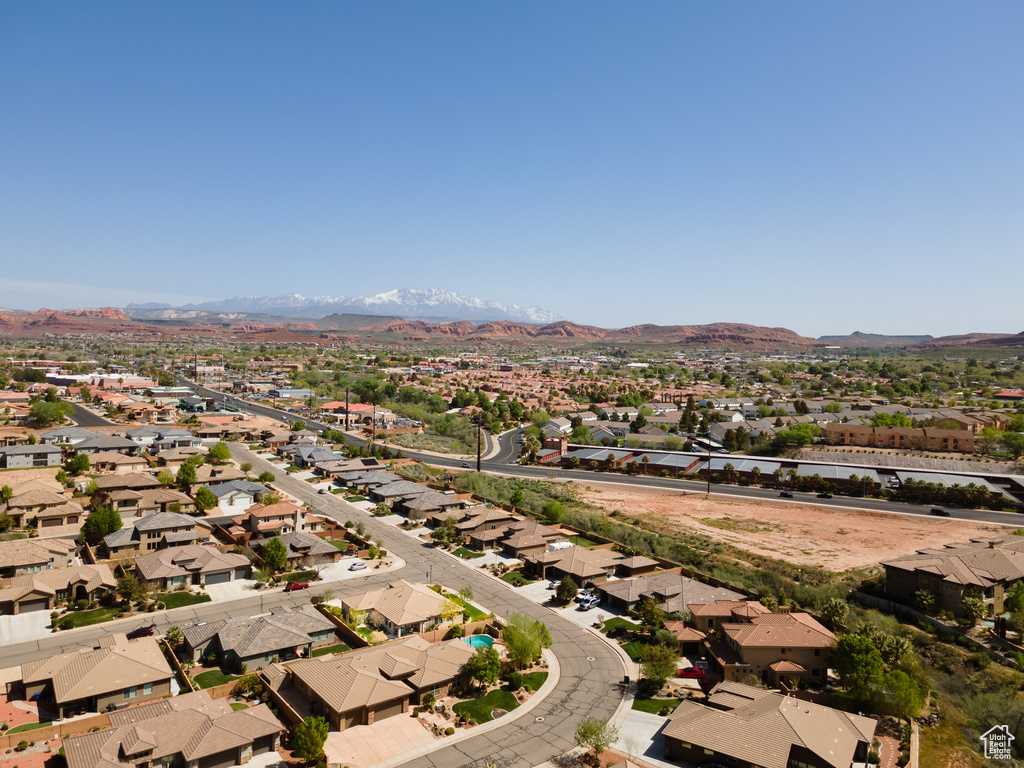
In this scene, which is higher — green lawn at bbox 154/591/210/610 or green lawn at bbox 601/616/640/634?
green lawn at bbox 154/591/210/610

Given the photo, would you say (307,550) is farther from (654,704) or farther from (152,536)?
(654,704)

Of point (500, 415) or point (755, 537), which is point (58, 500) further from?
point (500, 415)

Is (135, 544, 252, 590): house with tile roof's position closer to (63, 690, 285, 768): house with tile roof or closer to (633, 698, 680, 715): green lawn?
(63, 690, 285, 768): house with tile roof

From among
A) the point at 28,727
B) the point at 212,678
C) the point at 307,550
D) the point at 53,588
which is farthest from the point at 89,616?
the point at 307,550

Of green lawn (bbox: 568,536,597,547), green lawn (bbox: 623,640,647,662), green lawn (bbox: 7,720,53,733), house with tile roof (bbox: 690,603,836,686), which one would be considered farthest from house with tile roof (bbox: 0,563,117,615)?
house with tile roof (bbox: 690,603,836,686)

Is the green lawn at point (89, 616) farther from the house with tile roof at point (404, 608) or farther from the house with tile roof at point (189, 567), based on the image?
the house with tile roof at point (404, 608)

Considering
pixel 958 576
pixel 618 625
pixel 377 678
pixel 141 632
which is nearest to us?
pixel 377 678

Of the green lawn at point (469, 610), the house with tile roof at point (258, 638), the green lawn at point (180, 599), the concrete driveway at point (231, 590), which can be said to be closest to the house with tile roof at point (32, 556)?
the green lawn at point (180, 599)
